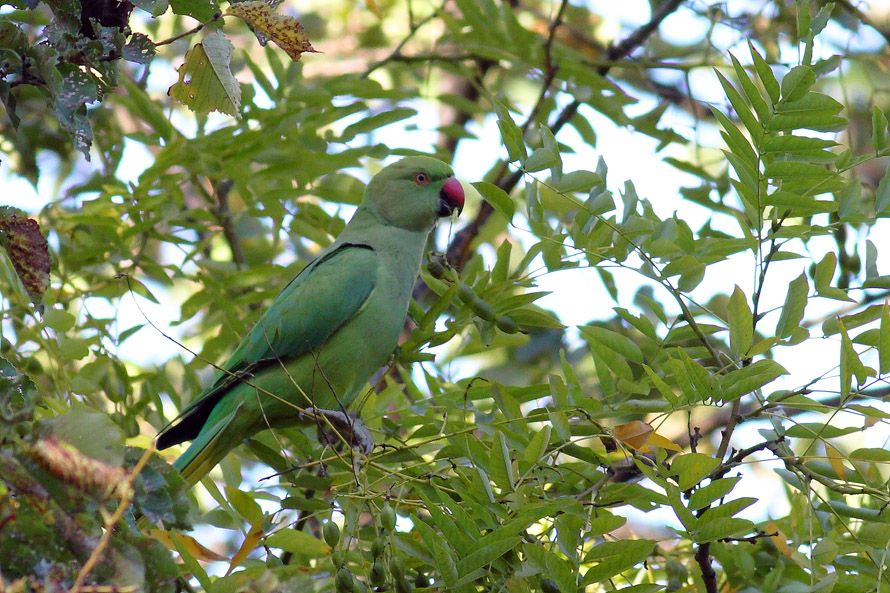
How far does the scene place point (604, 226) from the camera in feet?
9.16

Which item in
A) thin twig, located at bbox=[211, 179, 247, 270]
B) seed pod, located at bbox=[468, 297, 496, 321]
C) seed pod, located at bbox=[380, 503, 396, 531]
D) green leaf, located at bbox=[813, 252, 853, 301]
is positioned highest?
thin twig, located at bbox=[211, 179, 247, 270]

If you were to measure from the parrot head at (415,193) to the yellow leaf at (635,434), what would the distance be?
1.87 meters

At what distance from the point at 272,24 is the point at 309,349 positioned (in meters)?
1.50

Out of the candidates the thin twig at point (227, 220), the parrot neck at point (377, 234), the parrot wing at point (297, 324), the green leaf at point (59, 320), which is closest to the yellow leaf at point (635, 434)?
the parrot wing at point (297, 324)

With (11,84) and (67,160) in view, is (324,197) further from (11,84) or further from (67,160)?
(11,84)

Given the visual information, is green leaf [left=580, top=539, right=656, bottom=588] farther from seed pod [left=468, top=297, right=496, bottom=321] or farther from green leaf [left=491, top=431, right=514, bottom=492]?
seed pod [left=468, top=297, right=496, bottom=321]

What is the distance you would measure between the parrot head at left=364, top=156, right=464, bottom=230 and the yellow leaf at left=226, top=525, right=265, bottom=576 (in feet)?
6.12

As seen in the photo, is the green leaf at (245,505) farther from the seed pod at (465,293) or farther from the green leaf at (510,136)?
the green leaf at (510,136)

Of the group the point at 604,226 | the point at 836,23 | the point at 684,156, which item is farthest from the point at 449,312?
the point at 836,23

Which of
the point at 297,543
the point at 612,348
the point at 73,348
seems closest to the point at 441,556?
the point at 297,543

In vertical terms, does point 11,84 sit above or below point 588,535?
above

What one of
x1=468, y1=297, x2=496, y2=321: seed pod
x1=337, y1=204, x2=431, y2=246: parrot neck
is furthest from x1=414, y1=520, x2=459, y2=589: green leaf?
x1=337, y1=204, x2=431, y2=246: parrot neck

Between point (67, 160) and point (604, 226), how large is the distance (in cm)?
316

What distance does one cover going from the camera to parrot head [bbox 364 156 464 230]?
164 inches
